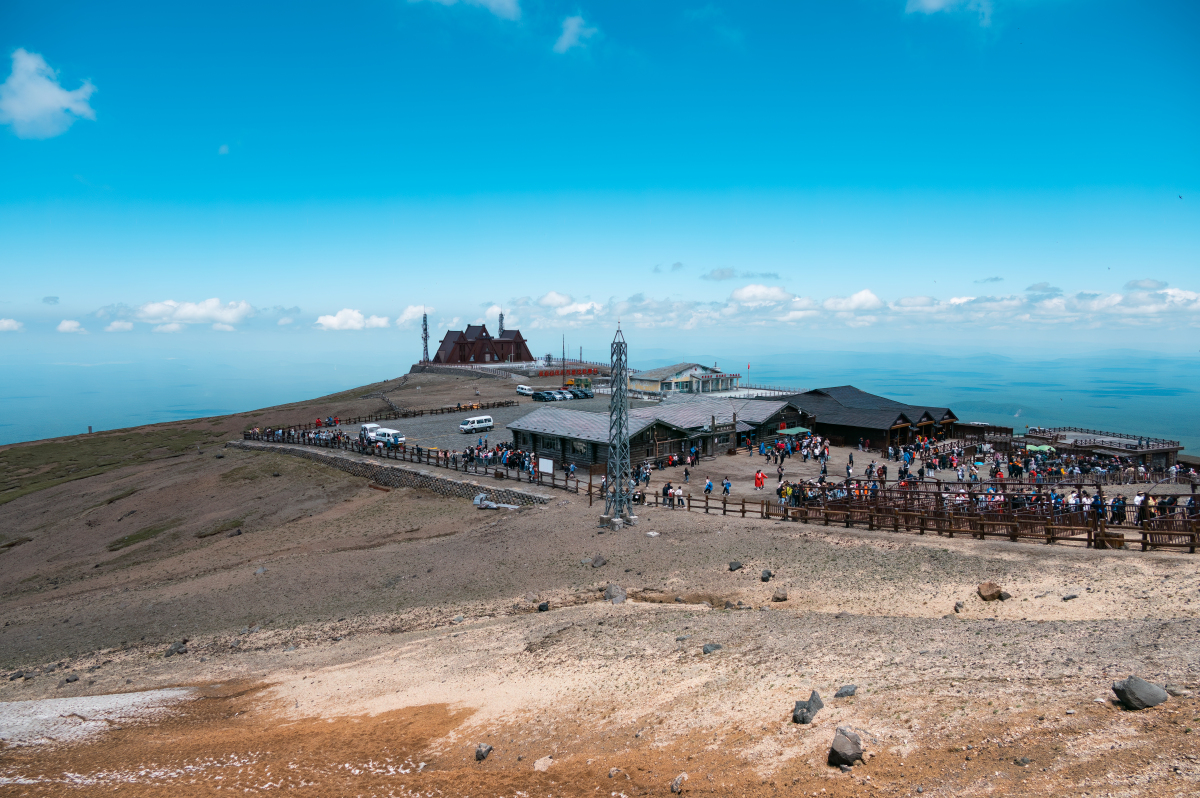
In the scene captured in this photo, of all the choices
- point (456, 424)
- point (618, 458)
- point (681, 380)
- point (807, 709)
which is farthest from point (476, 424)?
point (807, 709)

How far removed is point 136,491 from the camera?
4500cm

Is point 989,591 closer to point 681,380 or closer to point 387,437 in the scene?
point 387,437

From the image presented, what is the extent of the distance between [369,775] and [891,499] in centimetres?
2243

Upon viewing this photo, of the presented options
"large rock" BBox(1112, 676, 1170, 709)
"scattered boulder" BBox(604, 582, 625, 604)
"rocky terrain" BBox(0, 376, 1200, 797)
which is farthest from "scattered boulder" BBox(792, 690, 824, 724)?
"scattered boulder" BBox(604, 582, 625, 604)

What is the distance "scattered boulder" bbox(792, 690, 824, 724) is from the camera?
11.4 metres

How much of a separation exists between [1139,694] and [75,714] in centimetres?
2185

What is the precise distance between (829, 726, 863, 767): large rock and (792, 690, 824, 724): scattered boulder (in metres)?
1.19

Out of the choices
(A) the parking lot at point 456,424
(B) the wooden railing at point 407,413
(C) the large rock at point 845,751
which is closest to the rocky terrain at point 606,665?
(C) the large rock at point 845,751

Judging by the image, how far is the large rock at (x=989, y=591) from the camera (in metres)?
17.8

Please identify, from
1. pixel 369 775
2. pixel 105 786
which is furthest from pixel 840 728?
pixel 105 786

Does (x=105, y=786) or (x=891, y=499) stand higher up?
(x=891, y=499)

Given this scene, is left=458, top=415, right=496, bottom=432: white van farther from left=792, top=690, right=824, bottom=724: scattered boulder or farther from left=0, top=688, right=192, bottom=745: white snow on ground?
left=792, top=690, right=824, bottom=724: scattered boulder

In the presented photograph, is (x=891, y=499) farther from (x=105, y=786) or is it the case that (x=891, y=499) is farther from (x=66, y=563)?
(x=66, y=563)

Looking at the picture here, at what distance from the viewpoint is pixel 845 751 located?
9859 millimetres
